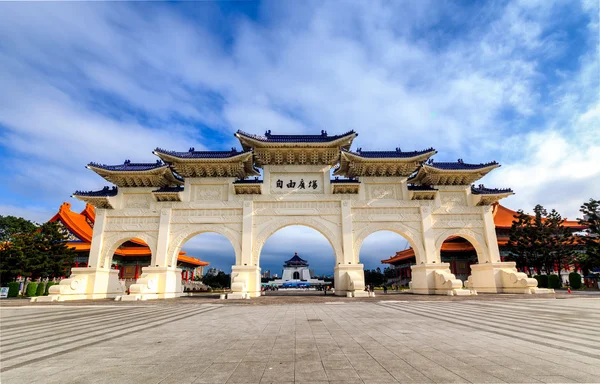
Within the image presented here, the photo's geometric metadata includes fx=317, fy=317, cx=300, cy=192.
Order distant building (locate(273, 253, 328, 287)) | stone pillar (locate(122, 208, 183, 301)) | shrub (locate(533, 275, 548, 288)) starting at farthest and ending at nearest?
1. distant building (locate(273, 253, 328, 287))
2. shrub (locate(533, 275, 548, 288))
3. stone pillar (locate(122, 208, 183, 301))

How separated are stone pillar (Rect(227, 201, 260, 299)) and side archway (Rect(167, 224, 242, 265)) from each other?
46cm

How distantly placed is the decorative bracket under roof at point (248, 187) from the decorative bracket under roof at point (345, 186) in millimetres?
4745

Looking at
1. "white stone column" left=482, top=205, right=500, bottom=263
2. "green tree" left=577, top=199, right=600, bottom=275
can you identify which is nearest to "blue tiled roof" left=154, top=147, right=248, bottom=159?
"white stone column" left=482, top=205, right=500, bottom=263

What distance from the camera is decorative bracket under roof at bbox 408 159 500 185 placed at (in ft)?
69.5

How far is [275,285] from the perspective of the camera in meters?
46.8

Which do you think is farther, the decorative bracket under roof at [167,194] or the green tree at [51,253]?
the green tree at [51,253]

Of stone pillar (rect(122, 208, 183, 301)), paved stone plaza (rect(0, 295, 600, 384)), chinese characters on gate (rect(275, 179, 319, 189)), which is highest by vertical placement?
chinese characters on gate (rect(275, 179, 319, 189))

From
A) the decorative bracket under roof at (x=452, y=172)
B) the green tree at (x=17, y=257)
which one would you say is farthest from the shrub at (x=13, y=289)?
the decorative bracket under roof at (x=452, y=172)

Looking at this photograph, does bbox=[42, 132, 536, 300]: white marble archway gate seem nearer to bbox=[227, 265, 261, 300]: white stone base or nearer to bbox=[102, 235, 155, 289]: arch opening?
bbox=[227, 265, 261, 300]: white stone base

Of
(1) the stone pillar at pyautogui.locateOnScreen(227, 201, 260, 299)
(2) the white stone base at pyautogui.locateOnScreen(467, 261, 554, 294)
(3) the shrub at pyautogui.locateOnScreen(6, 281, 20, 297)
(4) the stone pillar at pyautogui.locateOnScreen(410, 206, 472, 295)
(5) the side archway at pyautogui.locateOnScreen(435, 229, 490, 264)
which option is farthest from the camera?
(3) the shrub at pyautogui.locateOnScreen(6, 281, 20, 297)

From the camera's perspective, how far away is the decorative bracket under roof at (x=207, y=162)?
67.0 ft

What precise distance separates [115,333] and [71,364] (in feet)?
8.22

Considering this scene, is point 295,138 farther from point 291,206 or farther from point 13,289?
point 13,289

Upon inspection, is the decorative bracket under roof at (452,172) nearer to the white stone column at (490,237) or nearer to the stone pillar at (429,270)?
the white stone column at (490,237)
